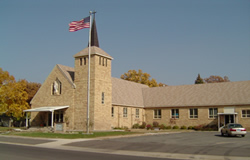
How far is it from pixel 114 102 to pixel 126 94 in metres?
5.98

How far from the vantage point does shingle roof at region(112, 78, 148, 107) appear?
43.8 meters

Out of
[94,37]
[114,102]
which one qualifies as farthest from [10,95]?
[114,102]

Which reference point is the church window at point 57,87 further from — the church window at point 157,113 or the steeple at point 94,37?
the church window at point 157,113

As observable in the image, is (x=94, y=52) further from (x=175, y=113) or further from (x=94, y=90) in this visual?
(x=175, y=113)

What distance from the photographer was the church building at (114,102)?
37969 millimetres

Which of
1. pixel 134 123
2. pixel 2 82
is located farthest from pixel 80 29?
pixel 134 123

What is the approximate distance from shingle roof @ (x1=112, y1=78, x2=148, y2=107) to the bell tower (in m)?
3.23

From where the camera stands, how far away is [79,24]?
30547 mm

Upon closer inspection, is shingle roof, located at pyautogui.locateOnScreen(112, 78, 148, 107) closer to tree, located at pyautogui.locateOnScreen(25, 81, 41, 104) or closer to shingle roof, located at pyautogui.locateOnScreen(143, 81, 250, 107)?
shingle roof, located at pyautogui.locateOnScreen(143, 81, 250, 107)

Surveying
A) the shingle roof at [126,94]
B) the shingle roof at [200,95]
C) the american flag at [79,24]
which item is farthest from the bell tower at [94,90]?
the shingle roof at [200,95]

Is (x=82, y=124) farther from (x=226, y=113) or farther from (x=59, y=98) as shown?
(x=226, y=113)

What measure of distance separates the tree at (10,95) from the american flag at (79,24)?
47.9ft

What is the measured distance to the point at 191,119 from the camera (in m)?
45.0

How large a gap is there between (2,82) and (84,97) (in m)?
12.4
